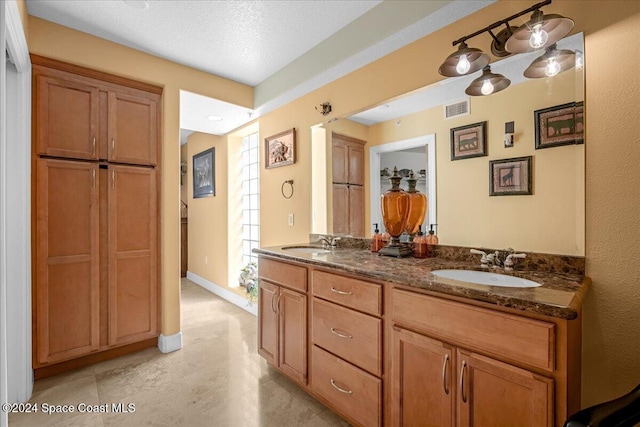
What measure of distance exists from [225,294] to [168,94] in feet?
8.75

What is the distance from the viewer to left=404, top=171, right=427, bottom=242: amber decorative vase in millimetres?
1894

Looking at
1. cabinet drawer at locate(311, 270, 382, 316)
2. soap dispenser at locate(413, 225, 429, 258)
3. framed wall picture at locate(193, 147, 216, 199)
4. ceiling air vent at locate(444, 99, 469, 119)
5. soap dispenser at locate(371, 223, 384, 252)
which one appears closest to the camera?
cabinet drawer at locate(311, 270, 382, 316)

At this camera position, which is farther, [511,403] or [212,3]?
[212,3]

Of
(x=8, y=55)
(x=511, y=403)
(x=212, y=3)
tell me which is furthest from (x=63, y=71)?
(x=511, y=403)

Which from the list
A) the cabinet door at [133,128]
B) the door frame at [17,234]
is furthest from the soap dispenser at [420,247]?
the door frame at [17,234]

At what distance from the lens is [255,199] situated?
393cm

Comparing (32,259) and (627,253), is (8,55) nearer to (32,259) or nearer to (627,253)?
(32,259)

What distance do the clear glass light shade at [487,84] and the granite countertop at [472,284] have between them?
949 millimetres

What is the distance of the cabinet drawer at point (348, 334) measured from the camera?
1.47 meters

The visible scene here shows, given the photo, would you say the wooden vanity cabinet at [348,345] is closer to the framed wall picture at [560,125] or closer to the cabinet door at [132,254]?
the framed wall picture at [560,125]

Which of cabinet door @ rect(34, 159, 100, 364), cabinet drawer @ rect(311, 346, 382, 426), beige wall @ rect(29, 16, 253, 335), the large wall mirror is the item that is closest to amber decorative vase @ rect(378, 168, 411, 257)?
the large wall mirror

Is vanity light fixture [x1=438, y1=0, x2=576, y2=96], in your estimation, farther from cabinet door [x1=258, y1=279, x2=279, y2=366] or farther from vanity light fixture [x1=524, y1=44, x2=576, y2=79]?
cabinet door [x1=258, y1=279, x2=279, y2=366]

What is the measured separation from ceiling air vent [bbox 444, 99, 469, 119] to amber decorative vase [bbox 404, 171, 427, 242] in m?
0.43

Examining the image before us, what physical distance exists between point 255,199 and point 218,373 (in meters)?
2.19
